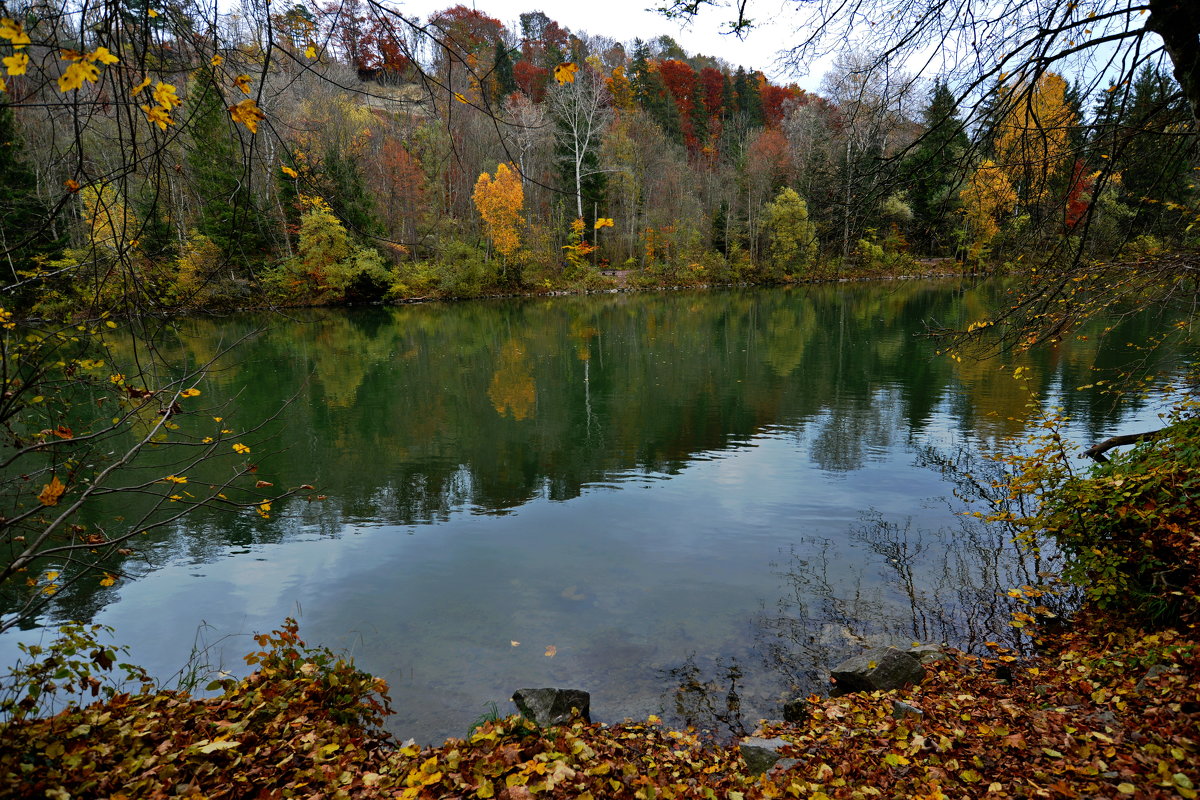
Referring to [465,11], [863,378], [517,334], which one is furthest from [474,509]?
[517,334]

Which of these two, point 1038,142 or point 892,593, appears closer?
point 1038,142

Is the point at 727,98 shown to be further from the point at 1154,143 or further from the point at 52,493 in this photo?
the point at 52,493

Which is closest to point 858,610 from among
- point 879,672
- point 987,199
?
point 879,672

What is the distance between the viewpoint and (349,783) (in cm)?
337

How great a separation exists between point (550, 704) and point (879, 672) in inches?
104

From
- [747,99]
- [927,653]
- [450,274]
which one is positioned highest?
[747,99]

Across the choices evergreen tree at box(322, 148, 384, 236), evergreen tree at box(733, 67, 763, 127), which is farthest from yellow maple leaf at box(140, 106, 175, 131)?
evergreen tree at box(733, 67, 763, 127)

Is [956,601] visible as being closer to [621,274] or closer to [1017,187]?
[1017,187]

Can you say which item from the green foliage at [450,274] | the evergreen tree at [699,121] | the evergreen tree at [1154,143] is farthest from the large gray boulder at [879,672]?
the evergreen tree at [699,121]

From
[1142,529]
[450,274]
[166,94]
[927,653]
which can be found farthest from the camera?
[450,274]

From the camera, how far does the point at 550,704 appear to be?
188 inches

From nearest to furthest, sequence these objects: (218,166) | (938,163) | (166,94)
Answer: (166,94) → (218,166) → (938,163)

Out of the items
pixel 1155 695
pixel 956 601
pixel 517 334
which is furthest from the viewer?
pixel 517 334

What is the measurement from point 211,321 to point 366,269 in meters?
9.09
